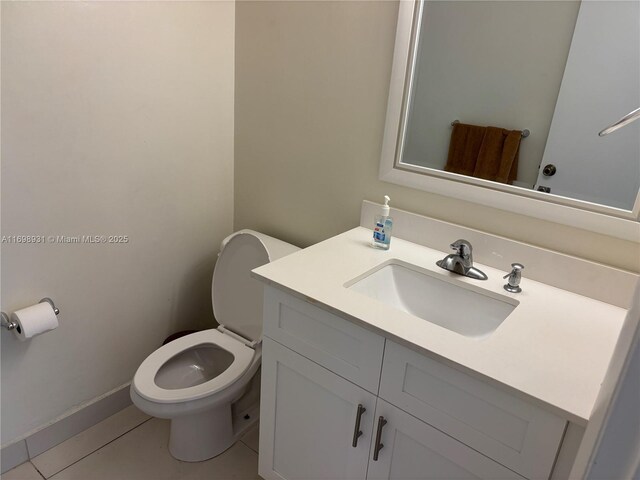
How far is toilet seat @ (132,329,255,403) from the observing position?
143 cm

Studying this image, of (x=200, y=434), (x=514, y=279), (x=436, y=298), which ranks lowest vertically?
(x=200, y=434)

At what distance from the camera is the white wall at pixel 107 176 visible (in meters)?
1.29

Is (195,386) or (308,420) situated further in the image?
(195,386)

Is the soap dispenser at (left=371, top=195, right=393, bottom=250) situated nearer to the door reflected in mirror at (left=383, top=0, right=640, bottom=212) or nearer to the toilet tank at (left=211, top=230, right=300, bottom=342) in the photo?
the door reflected in mirror at (left=383, top=0, right=640, bottom=212)

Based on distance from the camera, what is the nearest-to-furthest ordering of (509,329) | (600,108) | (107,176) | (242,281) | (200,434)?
1. (509,329)
2. (600,108)
3. (107,176)
4. (200,434)
5. (242,281)

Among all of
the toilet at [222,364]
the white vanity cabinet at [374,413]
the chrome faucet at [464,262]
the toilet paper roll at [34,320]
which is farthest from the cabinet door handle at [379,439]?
the toilet paper roll at [34,320]

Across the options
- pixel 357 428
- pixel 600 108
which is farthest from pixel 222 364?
pixel 600 108

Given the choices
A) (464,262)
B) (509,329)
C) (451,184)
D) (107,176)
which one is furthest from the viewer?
(107,176)

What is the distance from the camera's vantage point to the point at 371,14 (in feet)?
4.63

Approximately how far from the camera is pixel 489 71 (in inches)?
51.7

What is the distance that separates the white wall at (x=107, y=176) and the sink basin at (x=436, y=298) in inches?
35.6

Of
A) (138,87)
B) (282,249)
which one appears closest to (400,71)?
(282,249)

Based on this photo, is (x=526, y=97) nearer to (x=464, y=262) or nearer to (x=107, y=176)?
(x=464, y=262)

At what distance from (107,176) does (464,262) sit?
1.19 m
